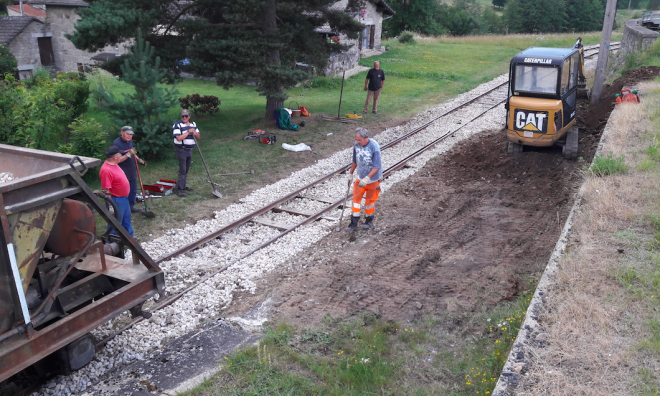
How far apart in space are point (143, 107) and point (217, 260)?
18.7 ft

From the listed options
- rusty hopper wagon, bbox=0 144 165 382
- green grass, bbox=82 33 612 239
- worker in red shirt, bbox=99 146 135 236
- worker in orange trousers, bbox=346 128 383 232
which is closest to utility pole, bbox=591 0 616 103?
green grass, bbox=82 33 612 239

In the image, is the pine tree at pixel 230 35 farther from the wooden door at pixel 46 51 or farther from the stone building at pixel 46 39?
the wooden door at pixel 46 51

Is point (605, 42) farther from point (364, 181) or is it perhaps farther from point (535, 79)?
point (364, 181)

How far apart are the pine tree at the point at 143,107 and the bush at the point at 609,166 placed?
30.9ft

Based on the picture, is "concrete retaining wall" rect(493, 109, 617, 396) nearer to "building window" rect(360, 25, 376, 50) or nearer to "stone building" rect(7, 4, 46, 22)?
"building window" rect(360, 25, 376, 50)

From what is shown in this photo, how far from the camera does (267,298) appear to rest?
7199 mm

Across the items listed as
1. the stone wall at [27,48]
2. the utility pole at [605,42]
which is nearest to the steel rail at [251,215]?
the utility pole at [605,42]

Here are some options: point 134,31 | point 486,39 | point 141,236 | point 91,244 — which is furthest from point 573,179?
point 486,39

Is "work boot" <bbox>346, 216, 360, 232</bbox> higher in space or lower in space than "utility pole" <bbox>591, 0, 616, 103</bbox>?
lower

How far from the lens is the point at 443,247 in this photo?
8.68 metres

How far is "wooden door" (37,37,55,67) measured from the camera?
98.9 feet

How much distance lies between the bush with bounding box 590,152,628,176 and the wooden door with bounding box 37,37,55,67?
3072 centimetres

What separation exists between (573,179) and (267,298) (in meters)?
7.84

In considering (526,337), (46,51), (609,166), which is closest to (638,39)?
(609,166)
